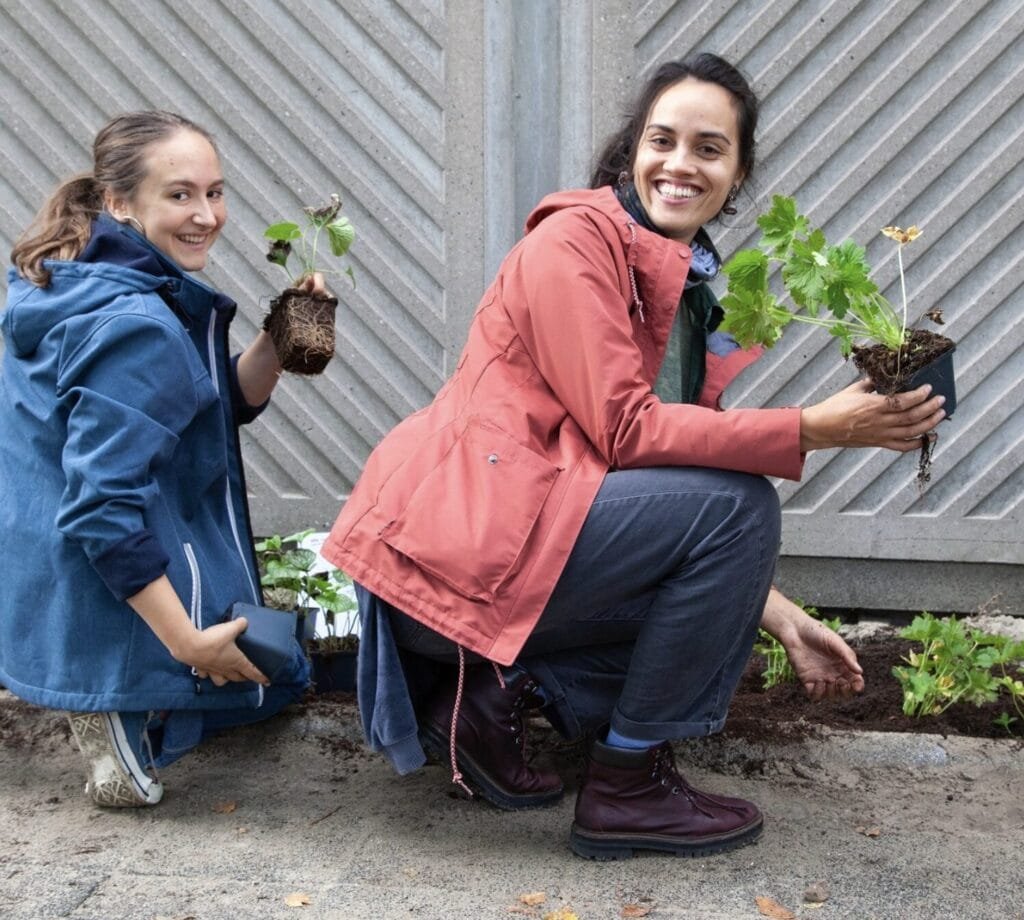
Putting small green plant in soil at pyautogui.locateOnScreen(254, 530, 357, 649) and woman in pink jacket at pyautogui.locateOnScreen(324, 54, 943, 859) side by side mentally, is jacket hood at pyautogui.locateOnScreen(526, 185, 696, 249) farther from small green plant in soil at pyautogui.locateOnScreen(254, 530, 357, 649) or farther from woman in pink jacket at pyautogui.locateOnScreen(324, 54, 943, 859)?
small green plant in soil at pyautogui.locateOnScreen(254, 530, 357, 649)

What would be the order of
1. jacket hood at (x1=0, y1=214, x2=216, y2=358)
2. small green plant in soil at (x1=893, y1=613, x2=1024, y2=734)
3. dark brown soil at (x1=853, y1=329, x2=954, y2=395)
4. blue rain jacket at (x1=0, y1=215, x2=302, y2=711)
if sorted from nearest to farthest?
dark brown soil at (x1=853, y1=329, x2=954, y2=395) < blue rain jacket at (x1=0, y1=215, x2=302, y2=711) < jacket hood at (x1=0, y1=214, x2=216, y2=358) < small green plant in soil at (x1=893, y1=613, x2=1024, y2=734)

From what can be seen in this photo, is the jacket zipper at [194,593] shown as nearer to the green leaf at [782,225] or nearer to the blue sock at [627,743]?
the blue sock at [627,743]

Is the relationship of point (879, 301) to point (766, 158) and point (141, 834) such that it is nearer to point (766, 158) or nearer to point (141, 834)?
point (766, 158)

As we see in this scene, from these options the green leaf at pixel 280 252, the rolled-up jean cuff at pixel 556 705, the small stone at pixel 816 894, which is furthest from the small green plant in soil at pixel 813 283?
the green leaf at pixel 280 252

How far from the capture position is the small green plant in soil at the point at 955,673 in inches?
129

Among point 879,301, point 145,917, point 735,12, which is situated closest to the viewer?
point 145,917

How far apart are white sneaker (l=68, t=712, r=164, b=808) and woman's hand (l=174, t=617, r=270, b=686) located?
0.20m

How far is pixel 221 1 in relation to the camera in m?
4.09

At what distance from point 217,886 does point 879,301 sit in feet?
5.71

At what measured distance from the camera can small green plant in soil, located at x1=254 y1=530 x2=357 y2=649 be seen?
3.45 meters

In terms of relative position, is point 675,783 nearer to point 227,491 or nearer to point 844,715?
point 844,715

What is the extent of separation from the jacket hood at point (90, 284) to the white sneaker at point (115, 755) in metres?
0.79

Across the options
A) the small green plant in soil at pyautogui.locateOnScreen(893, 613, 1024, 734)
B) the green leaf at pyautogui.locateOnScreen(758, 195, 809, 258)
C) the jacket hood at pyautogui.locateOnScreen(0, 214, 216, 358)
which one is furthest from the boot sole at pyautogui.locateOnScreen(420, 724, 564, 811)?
the green leaf at pyautogui.locateOnScreen(758, 195, 809, 258)

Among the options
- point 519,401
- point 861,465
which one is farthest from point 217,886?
point 861,465
